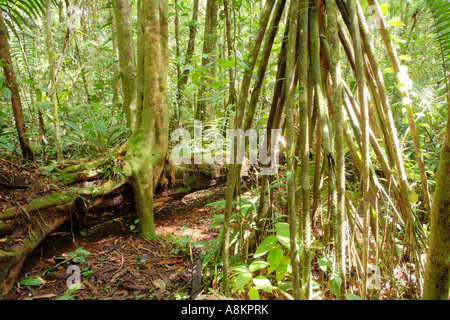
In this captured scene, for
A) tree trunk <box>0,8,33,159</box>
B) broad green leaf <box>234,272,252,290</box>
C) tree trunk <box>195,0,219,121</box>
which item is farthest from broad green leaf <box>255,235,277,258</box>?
tree trunk <box>195,0,219,121</box>

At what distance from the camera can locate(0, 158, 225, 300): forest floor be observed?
6.93 feet

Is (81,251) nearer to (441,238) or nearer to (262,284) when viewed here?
(262,284)

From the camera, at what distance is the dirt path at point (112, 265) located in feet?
6.93

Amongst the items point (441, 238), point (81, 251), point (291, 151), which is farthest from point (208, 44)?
point (441, 238)

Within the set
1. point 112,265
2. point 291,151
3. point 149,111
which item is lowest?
point 112,265

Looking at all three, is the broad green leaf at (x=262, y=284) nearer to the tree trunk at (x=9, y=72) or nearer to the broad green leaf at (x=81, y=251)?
the broad green leaf at (x=81, y=251)

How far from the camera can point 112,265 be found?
2.50 metres

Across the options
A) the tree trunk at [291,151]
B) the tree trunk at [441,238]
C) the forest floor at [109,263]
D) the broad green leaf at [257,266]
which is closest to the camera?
the tree trunk at [441,238]

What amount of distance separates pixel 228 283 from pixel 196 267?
86 cm

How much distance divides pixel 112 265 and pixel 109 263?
0.05 meters

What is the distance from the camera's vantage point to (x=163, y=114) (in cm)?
319

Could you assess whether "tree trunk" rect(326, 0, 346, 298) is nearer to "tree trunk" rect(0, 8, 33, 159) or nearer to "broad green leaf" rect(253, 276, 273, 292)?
"broad green leaf" rect(253, 276, 273, 292)

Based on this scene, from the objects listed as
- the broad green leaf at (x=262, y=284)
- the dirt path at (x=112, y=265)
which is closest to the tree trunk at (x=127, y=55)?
the dirt path at (x=112, y=265)

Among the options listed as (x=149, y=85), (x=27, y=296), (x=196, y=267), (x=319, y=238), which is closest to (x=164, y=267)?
(x=196, y=267)
